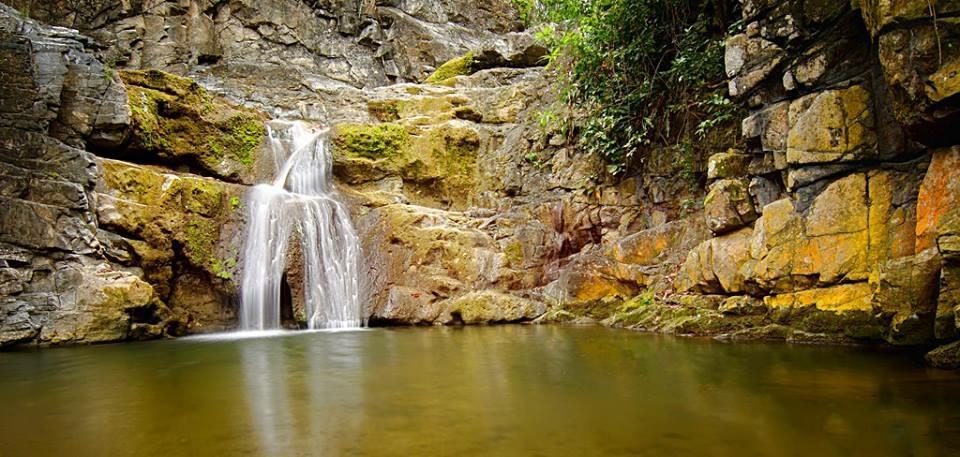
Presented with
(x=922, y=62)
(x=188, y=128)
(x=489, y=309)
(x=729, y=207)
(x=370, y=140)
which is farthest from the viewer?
(x=370, y=140)

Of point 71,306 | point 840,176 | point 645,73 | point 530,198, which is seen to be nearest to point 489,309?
point 530,198

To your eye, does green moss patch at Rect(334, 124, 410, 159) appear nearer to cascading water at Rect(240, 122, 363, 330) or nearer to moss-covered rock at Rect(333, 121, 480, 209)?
moss-covered rock at Rect(333, 121, 480, 209)

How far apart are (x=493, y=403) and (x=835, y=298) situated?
15.2ft

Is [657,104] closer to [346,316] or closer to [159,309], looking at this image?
[346,316]

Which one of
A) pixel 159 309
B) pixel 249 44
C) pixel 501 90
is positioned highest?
pixel 249 44

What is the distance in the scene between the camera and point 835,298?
6059mm

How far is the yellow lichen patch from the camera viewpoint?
229 inches

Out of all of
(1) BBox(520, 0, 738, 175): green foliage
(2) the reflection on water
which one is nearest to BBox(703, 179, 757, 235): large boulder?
(1) BBox(520, 0, 738, 175): green foliage

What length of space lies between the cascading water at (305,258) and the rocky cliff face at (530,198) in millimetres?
336

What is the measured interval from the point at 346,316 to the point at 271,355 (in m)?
3.80

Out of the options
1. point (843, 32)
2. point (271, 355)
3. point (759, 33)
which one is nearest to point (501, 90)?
point (759, 33)

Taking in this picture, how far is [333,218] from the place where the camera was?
444 inches

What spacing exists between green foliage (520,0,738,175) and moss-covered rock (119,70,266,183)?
774cm

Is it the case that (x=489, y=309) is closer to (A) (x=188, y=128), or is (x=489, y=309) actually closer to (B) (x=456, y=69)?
(A) (x=188, y=128)
